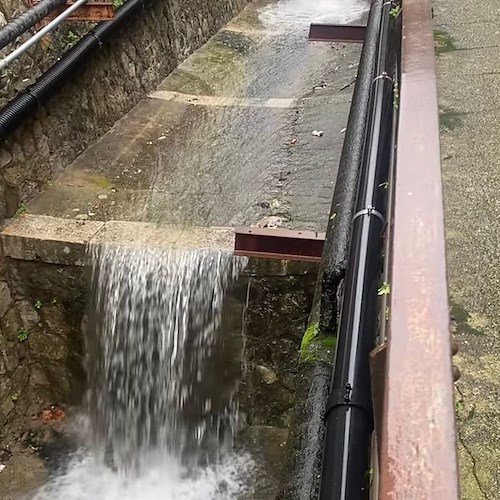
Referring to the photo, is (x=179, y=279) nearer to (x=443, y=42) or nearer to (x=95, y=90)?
(x=443, y=42)

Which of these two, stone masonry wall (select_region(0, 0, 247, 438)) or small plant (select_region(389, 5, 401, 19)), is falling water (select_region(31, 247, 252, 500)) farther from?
small plant (select_region(389, 5, 401, 19))

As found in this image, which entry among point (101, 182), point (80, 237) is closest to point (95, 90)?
point (101, 182)

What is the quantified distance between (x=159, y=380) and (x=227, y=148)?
7.78 ft

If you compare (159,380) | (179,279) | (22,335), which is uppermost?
(179,279)

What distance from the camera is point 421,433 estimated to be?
39.6 inches

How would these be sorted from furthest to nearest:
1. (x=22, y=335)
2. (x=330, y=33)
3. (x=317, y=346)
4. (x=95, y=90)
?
(x=330, y=33), (x=95, y=90), (x=22, y=335), (x=317, y=346)

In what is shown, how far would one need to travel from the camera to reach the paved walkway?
1.88m

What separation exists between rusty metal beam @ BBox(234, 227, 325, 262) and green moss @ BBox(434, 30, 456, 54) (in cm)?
139

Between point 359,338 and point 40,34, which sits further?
point 40,34

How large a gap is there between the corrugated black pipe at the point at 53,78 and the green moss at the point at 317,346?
2.92 meters

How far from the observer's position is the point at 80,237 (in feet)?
15.8

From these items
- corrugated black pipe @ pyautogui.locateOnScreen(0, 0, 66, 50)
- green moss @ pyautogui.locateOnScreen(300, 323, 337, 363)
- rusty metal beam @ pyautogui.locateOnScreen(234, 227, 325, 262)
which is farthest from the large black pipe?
corrugated black pipe @ pyautogui.locateOnScreen(0, 0, 66, 50)

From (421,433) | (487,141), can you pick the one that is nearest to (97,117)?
(487,141)

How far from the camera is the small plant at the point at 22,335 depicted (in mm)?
5094
